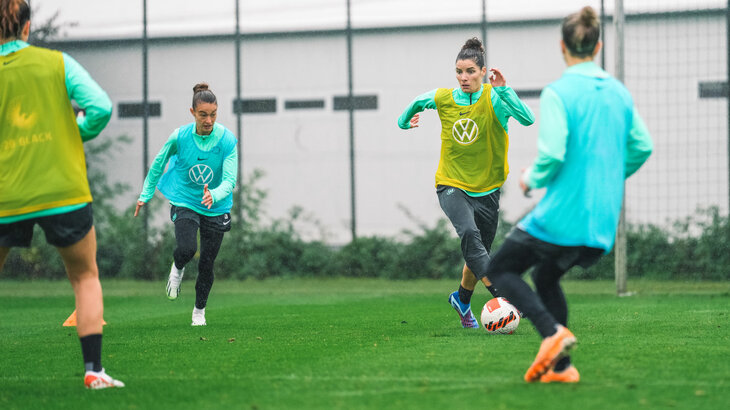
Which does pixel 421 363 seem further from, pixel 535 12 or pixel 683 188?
pixel 535 12

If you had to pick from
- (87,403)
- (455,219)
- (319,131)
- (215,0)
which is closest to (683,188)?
(319,131)

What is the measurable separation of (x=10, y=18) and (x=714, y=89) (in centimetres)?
1143

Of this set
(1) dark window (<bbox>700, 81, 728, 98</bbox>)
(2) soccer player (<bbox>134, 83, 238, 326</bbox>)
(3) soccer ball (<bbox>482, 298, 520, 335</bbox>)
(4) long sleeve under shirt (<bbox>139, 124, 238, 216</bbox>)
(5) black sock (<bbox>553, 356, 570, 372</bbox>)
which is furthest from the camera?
(1) dark window (<bbox>700, 81, 728, 98</bbox>)

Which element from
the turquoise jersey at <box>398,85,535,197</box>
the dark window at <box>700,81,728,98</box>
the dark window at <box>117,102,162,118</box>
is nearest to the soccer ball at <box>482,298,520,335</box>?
the turquoise jersey at <box>398,85,535,197</box>

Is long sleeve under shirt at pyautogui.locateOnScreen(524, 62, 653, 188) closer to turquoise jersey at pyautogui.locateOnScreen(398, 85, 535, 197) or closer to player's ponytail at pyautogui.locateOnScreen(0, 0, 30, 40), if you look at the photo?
turquoise jersey at pyautogui.locateOnScreen(398, 85, 535, 197)

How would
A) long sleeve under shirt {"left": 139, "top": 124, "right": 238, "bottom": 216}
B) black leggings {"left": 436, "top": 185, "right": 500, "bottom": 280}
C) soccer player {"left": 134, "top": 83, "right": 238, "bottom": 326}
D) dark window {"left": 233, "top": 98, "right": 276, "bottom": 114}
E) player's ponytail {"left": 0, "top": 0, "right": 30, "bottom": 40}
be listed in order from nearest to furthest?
player's ponytail {"left": 0, "top": 0, "right": 30, "bottom": 40}, black leggings {"left": 436, "top": 185, "right": 500, "bottom": 280}, long sleeve under shirt {"left": 139, "top": 124, "right": 238, "bottom": 216}, soccer player {"left": 134, "top": 83, "right": 238, "bottom": 326}, dark window {"left": 233, "top": 98, "right": 276, "bottom": 114}

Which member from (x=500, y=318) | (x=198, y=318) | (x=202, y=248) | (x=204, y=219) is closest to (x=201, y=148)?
(x=204, y=219)

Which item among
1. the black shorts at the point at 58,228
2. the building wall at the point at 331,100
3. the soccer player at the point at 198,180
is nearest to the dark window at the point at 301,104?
the building wall at the point at 331,100

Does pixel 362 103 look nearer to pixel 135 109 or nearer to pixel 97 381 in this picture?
pixel 135 109

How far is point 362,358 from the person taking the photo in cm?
557

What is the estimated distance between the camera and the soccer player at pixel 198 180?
775 cm

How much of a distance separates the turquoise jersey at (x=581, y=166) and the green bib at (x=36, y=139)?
2.18m

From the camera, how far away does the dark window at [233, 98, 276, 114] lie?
1650 cm

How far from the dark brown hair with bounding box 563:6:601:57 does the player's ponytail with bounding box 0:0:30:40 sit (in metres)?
2.64
